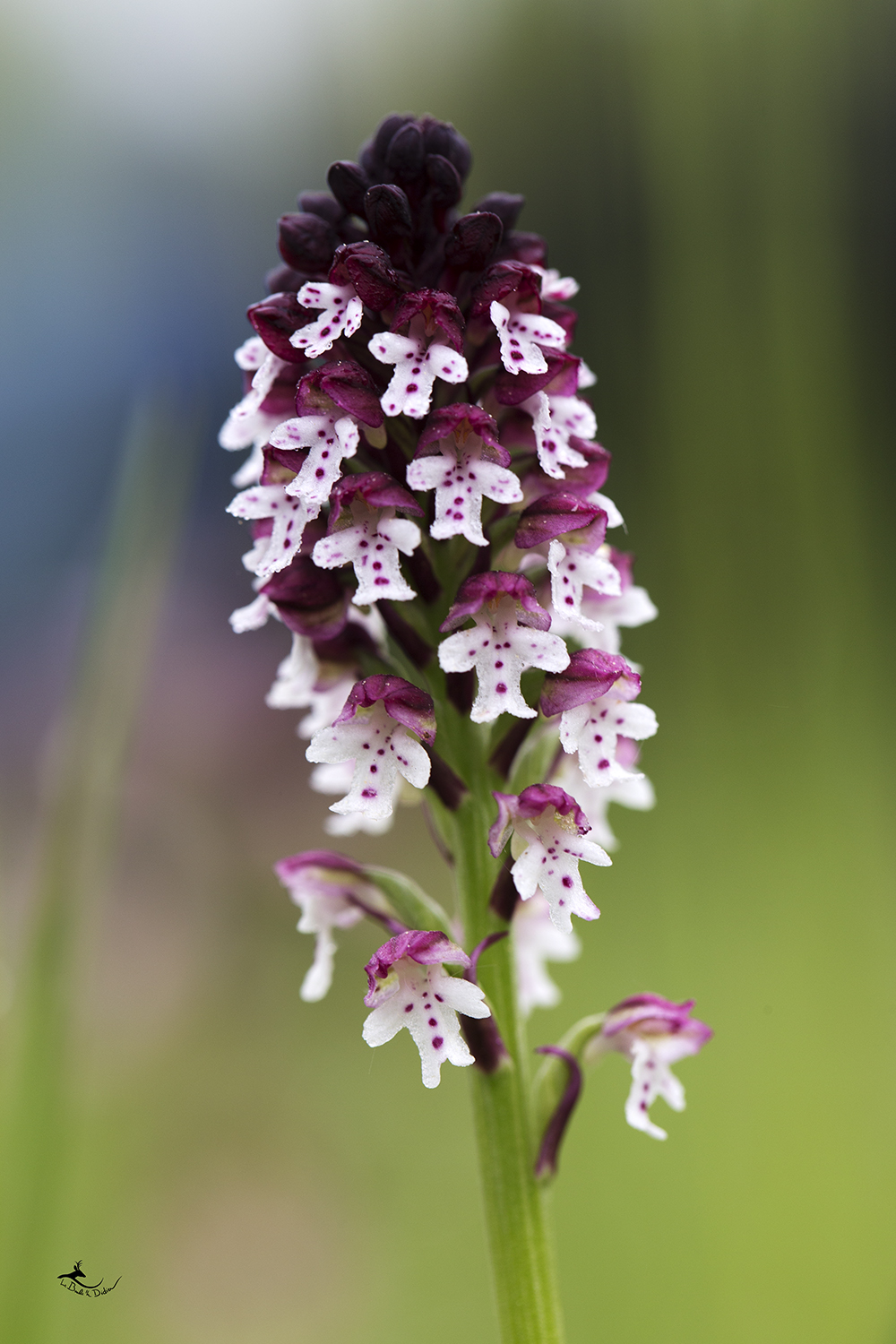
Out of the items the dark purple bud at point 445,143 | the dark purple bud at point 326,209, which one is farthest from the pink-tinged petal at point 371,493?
the dark purple bud at point 445,143

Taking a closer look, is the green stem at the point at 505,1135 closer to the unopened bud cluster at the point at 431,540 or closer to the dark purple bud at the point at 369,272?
the unopened bud cluster at the point at 431,540

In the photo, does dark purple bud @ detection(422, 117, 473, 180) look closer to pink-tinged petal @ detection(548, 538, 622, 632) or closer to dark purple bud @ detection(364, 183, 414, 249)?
dark purple bud @ detection(364, 183, 414, 249)

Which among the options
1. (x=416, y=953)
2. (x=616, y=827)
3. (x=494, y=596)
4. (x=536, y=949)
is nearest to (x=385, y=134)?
(x=494, y=596)

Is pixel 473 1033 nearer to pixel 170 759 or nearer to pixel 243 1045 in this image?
pixel 243 1045

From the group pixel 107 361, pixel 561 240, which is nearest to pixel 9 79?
pixel 107 361

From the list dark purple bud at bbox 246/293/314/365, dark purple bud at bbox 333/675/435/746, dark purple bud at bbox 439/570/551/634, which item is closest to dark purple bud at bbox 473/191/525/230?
dark purple bud at bbox 246/293/314/365

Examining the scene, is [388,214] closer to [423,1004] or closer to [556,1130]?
[423,1004]
